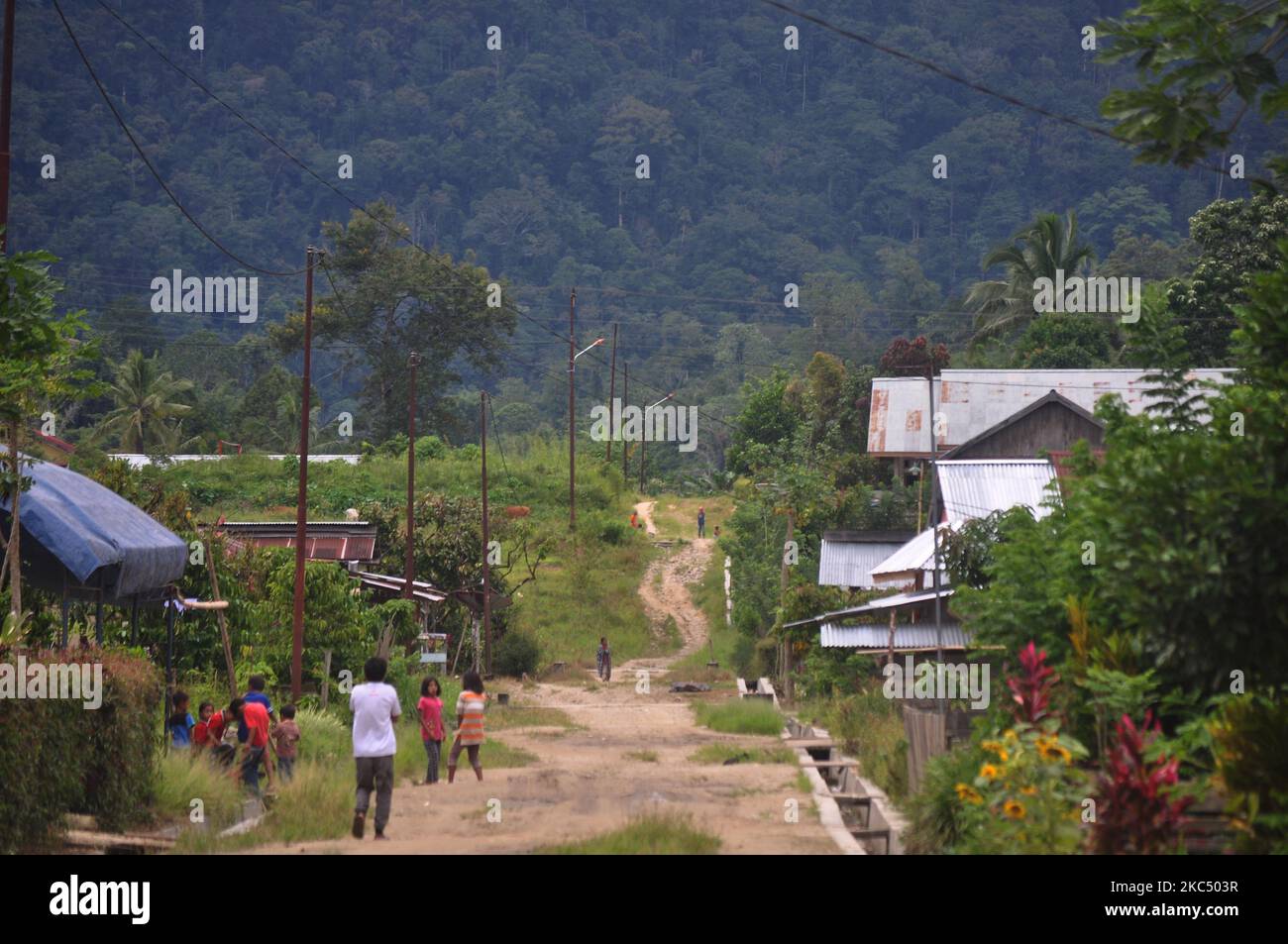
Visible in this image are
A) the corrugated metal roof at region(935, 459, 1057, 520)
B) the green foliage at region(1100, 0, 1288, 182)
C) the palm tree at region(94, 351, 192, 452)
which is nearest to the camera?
the green foliage at region(1100, 0, 1288, 182)

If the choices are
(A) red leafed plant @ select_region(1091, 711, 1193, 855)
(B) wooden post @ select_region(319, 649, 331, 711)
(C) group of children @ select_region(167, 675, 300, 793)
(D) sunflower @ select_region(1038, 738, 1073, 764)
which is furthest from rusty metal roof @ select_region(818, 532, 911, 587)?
(A) red leafed plant @ select_region(1091, 711, 1193, 855)

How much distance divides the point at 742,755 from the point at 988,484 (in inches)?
428

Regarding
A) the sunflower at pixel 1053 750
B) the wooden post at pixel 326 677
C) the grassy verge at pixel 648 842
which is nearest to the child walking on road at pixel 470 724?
the grassy verge at pixel 648 842

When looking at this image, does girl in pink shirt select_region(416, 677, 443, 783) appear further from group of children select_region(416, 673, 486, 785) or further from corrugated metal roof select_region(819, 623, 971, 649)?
corrugated metal roof select_region(819, 623, 971, 649)

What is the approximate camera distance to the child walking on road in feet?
60.7

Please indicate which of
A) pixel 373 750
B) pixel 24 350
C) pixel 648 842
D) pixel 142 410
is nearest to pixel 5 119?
pixel 24 350

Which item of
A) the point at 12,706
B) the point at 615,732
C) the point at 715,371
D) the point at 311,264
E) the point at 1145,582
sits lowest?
the point at 615,732

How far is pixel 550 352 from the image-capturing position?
144m

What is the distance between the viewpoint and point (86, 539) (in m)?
16.5

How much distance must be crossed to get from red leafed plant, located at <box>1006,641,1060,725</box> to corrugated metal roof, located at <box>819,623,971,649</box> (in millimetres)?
12743

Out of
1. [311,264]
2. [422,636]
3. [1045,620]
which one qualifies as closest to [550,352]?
[422,636]

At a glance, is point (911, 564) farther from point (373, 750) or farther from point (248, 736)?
point (373, 750)
